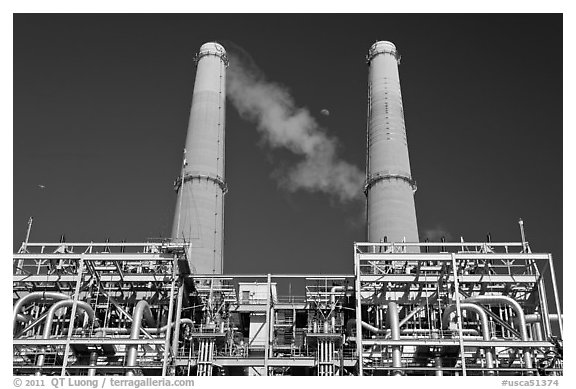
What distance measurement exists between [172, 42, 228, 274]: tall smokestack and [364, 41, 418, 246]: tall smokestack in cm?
1299

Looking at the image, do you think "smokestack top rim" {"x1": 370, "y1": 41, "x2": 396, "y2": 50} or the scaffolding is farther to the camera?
"smokestack top rim" {"x1": 370, "y1": 41, "x2": 396, "y2": 50}

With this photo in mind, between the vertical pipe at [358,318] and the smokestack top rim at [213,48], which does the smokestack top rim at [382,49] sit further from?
the vertical pipe at [358,318]

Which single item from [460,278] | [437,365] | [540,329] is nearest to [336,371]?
[437,365]

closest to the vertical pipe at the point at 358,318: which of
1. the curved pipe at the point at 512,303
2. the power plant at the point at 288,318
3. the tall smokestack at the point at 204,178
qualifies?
the power plant at the point at 288,318

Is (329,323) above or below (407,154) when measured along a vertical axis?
below

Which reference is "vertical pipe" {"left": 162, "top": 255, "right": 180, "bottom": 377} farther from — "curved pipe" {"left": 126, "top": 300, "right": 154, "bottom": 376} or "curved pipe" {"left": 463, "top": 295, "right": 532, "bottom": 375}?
"curved pipe" {"left": 463, "top": 295, "right": 532, "bottom": 375}

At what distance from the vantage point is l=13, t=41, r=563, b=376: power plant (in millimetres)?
44000

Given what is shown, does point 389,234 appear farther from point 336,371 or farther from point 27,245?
point 27,245

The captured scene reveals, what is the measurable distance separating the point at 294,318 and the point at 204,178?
687 inches

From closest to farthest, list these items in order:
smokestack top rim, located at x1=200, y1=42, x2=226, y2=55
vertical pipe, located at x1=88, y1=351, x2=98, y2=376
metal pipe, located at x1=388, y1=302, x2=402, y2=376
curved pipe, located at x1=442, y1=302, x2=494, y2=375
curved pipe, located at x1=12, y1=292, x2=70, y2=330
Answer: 1. metal pipe, located at x1=388, y1=302, x2=402, y2=376
2. curved pipe, located at x1=442, y1=302, x2=494, y2=375
3. vertical pipe, located at x1=88, y1=351, x2=98, y2=376
4. curved pipe, located at x1=12, y1=292, x2=70, y2=330
5. smokestack top rim, located at x1=200, y1=42, x2=226, y2=55

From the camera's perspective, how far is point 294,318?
53656 millimetres

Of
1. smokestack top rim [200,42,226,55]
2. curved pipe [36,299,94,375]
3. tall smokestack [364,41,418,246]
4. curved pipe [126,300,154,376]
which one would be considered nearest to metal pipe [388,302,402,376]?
curved pipe [126,300,154,376]

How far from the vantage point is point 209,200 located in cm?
6494
